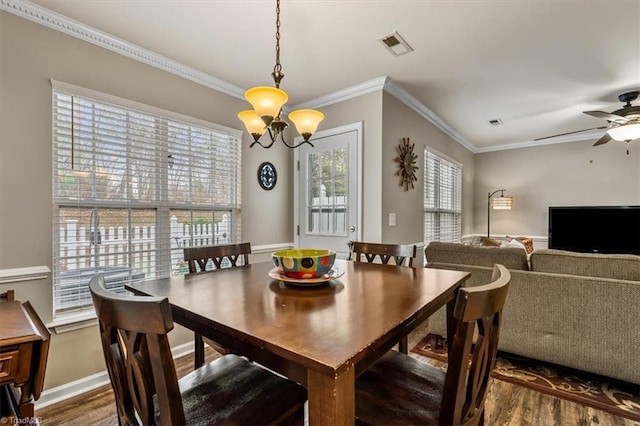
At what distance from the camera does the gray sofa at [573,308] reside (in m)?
1.93

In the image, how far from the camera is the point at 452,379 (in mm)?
853

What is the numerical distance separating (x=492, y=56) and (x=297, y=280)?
2.57 m

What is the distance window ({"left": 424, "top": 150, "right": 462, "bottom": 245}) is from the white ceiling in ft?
3.49

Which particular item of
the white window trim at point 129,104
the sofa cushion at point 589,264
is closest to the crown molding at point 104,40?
the white window trim at point 129,104

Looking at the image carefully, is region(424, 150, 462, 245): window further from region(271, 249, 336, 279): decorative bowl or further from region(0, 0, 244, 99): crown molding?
region(271, 249, 336, 279): decorative bowl

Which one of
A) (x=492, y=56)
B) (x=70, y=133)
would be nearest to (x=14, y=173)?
(x=70, y=133)

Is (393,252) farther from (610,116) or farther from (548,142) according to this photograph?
(548,142)

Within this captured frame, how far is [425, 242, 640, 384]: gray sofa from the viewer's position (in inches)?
76.1

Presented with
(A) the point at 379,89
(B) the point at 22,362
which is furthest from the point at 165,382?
(A) the point at 379,89

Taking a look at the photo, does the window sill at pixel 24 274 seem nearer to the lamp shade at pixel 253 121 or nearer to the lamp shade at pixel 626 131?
the lamp shade at pixel 253 121

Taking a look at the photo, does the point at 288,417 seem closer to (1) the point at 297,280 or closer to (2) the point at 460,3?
(1) the point at 297,280

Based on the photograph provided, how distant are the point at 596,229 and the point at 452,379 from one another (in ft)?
18.8

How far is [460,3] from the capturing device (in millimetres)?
1923

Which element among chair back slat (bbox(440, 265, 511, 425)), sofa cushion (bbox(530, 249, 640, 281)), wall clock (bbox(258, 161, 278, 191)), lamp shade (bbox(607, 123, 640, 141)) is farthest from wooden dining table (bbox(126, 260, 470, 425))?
lamp shade (bbox(607, 123, 640, 141))
